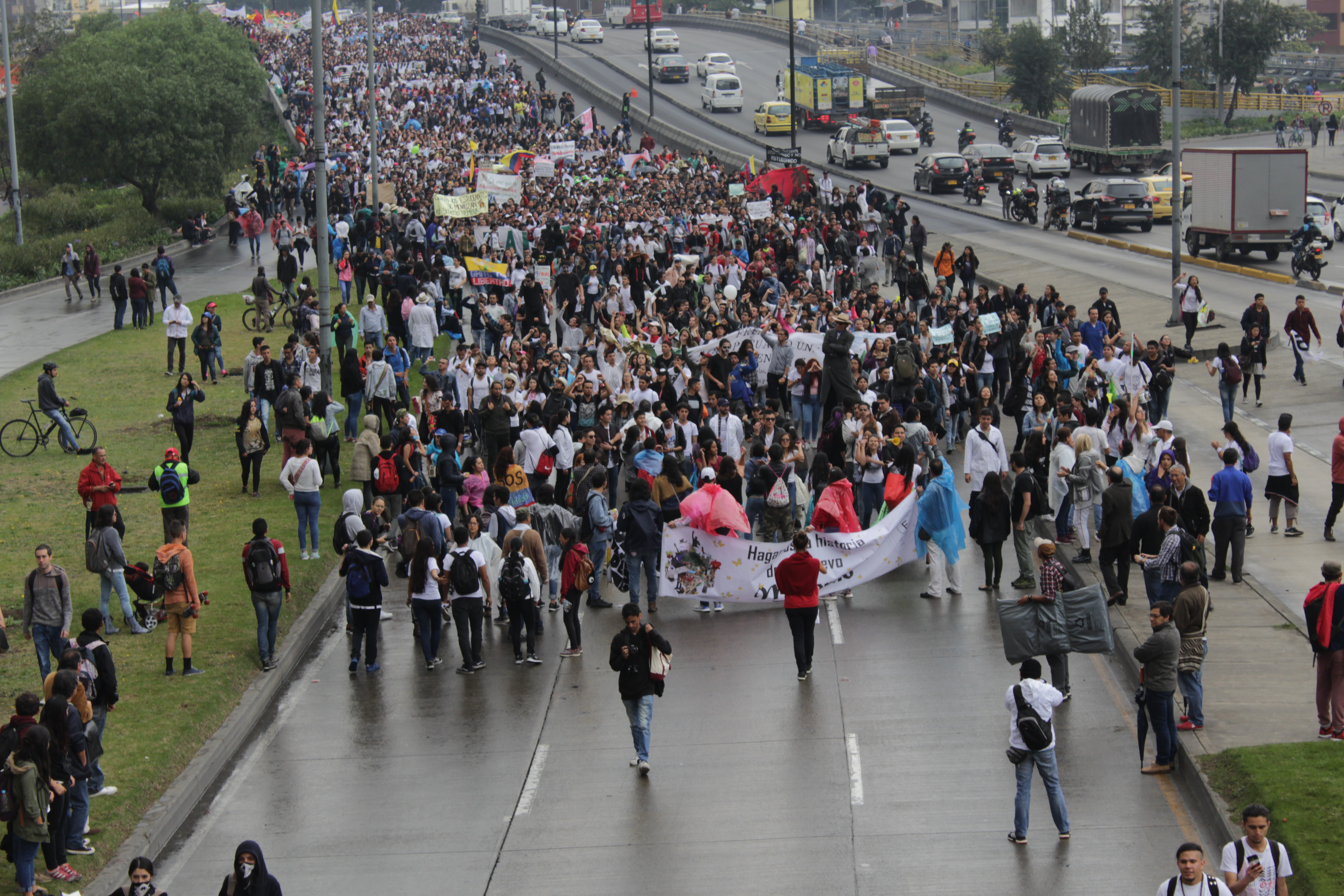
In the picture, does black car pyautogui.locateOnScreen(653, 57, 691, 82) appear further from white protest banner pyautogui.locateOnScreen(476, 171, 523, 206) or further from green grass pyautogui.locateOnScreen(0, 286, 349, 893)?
green grass pyautogui.locateOnScreen(0, 286, 349, 893)

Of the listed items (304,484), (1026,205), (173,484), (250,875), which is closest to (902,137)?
(1026,205)

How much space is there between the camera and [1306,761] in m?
12.1

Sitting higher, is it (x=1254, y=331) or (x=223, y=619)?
(x=1254, y=331)

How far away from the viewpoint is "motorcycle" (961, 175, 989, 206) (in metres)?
55.1

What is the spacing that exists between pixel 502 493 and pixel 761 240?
64.9 feet

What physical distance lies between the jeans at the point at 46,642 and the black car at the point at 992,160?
48.6 metres

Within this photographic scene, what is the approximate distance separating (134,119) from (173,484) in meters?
39.6

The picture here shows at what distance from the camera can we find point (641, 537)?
17109 mm

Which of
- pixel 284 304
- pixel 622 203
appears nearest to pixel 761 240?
pixel 622 203

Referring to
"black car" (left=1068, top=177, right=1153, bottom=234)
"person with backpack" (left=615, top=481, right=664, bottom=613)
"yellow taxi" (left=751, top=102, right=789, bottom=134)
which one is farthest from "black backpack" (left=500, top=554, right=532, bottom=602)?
"yellow taxi" (left=751, top=102, right=789, bottom=134)

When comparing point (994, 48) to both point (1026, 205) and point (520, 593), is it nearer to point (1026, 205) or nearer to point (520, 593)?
point (1026, 205)

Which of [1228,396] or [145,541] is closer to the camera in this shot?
[145,541]

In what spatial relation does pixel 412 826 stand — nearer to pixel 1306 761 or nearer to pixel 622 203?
pixel 1306 761

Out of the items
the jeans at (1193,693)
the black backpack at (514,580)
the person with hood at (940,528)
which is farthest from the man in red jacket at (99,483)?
the jeans at (1193,693)
